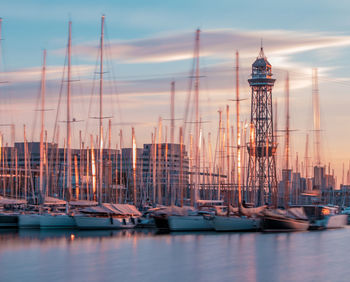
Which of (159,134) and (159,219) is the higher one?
(159,134)

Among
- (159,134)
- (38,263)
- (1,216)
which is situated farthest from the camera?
(159,134)

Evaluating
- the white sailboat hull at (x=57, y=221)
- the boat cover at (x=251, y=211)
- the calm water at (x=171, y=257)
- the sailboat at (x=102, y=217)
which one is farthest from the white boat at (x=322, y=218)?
the white sailboat hull at (x=57, y=221)

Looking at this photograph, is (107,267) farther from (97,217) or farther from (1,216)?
(1,216)

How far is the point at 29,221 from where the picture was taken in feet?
242

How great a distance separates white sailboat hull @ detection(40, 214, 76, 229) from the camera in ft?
233

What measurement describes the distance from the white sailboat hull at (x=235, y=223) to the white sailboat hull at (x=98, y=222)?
9515mm

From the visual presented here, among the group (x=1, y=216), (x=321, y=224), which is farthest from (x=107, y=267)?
(x=321, y=224)

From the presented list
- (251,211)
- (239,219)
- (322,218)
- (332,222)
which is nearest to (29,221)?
(239,219)

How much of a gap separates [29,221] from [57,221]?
407cm

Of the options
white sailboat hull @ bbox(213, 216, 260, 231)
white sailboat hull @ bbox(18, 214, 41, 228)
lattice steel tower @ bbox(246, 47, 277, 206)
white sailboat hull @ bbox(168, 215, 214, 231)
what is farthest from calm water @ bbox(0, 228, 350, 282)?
lattice steel tower @ bbox(246, 47, 277, 206)

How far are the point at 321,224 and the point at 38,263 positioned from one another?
42.6 m

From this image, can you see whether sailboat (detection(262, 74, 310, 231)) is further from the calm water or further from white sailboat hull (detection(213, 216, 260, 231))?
the calm water

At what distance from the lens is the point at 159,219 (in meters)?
72.3

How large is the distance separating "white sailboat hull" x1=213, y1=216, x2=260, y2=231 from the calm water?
927 millimetres
